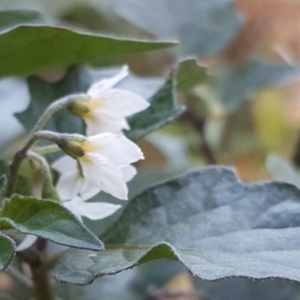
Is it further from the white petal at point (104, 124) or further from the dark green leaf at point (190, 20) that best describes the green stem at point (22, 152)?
the dark green leaf at point (190, 20)

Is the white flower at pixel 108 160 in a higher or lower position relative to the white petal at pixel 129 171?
higher

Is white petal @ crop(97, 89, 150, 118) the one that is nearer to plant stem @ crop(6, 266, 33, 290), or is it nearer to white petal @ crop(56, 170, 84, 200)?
white petal @ crop(56, 170, 84, 200)

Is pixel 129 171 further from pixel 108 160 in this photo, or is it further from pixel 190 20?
pixel 190 20

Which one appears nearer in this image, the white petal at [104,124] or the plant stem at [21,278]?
the white petal at [104,124]

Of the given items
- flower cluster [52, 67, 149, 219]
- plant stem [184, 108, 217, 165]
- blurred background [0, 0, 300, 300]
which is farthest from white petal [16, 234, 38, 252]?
plant stem [184, 108, 217, 165]

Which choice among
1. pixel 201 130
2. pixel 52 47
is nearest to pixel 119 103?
pixel 52 47

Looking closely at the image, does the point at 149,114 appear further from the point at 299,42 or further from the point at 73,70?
the point at 299,42

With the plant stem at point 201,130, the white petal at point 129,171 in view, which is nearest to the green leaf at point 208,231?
the white petal at point 129,171
